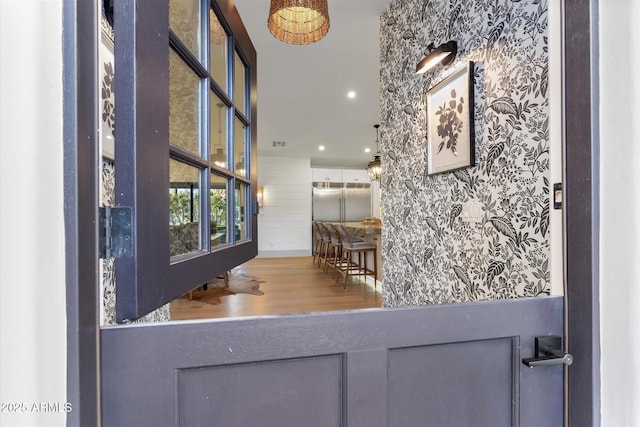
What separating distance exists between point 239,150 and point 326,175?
7.16 meters

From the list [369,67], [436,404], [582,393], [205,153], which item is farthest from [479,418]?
[369,67]

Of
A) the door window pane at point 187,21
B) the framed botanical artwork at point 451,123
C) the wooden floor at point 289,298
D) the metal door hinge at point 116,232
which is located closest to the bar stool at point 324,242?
the wooden floor at point 289,298

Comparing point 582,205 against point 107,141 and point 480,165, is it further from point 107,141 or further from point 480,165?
point 107,141

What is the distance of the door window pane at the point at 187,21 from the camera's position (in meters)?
0.74

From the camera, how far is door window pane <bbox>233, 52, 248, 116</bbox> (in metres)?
1.21

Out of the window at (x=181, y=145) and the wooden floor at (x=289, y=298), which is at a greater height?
the window at (x=181, y=145)

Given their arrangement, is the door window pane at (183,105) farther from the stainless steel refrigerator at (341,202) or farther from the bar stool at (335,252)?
the stainless steel refrigerator at (341,202)

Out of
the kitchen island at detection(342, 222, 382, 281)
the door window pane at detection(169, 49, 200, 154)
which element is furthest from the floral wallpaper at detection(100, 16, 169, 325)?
the kitchen island at detection(342, 222, 382, 281)

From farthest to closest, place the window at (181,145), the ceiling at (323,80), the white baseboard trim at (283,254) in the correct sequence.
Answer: the white baseboard trim at (283,254) < the ceiling at (323,80) < the window at (181,145)

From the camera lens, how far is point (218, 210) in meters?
1.04

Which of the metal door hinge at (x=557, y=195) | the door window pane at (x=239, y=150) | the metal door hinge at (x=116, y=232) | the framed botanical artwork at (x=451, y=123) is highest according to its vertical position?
the framed botanical artwork at (x=451, y=123)

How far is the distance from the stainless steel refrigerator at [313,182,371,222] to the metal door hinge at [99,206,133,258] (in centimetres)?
768

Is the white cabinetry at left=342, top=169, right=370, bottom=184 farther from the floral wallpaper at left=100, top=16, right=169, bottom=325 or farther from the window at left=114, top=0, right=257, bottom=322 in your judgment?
the floral wallpaper at left=100, top=16, right=169, bottom=325

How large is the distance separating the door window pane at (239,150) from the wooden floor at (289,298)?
1.85 metres
